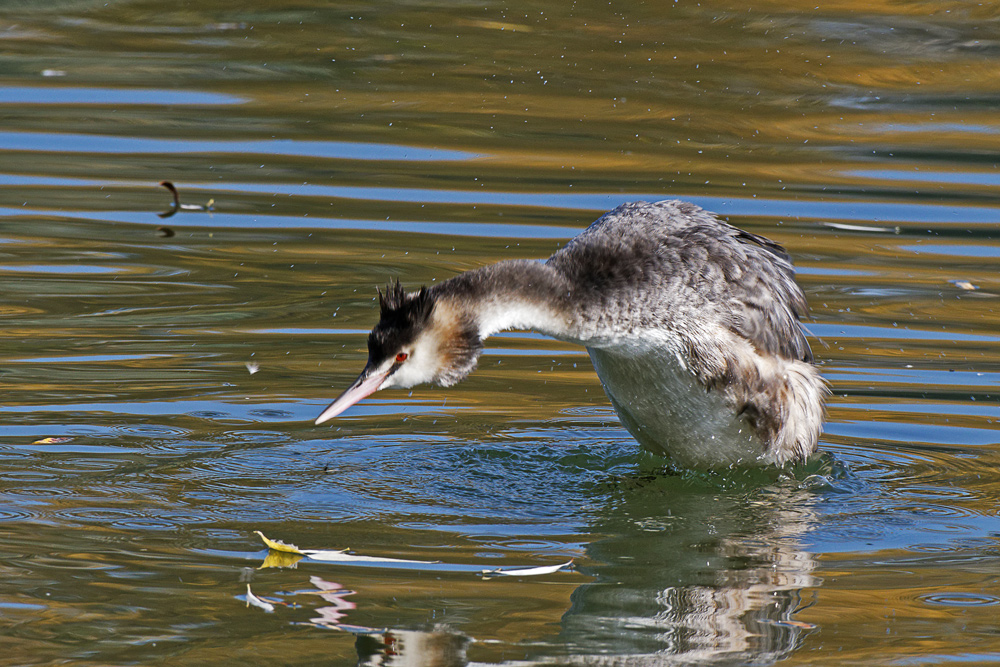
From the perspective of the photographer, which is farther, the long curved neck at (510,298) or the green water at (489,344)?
the long curved neck at (510,298)

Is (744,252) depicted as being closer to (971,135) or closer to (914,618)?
(914,618)

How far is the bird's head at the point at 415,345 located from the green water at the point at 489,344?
0.62 meters

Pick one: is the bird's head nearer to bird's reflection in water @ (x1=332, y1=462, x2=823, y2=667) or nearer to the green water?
the green water

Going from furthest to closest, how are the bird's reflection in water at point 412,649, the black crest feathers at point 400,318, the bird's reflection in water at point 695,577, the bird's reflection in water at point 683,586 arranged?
1. the black crest feathers at point 400,318
2. the bird's reflection in water at point 695,577
3. the bird's reflection in water at point 683,586
4. the bird's reflection in water at point 412,649

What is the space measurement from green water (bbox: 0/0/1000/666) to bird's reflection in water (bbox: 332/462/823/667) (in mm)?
22

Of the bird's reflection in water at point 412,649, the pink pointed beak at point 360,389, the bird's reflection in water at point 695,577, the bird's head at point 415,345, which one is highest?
the bird's head at point 415,345

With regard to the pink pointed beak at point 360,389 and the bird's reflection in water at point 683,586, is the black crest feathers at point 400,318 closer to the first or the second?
the pink pointed beak at point 360,389

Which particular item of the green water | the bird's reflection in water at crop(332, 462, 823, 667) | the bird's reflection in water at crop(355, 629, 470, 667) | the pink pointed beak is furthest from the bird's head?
the bird's reflection in water at crop(355, 629, 470, 667)

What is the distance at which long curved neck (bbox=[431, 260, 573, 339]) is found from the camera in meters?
6.25

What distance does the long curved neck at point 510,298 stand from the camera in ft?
20.5

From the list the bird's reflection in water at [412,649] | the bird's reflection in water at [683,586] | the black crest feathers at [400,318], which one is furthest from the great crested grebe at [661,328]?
the bird's reflection in water at [412,649]

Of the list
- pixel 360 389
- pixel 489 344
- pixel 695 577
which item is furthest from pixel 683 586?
pixel 489 344

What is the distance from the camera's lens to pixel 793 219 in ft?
37.3

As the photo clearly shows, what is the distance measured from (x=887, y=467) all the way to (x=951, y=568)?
1.42 meters
